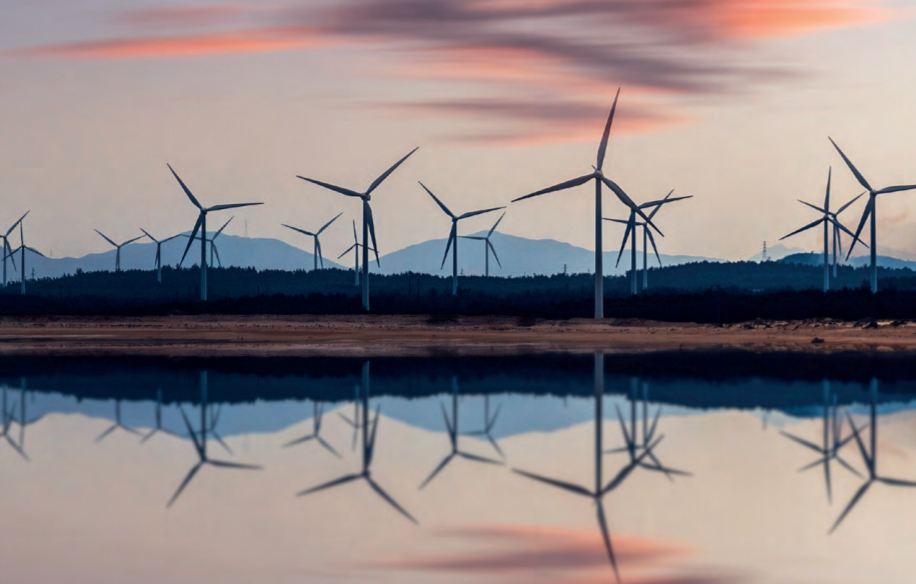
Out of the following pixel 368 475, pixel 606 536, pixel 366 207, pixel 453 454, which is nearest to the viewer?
pixel 606 536

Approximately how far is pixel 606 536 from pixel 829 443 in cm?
851

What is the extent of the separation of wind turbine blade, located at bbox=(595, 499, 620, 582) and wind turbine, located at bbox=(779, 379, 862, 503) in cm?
298

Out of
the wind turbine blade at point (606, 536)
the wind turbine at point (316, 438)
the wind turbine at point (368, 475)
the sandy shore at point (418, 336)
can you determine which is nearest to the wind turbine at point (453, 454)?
the wind turbine at point (368, 475)

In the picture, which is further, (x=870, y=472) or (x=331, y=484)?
(x=870, y=472)

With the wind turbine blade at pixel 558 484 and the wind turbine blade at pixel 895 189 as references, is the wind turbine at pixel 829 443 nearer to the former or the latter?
the wind turbine blade at pixel 558 484

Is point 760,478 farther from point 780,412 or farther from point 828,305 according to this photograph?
point 828,305

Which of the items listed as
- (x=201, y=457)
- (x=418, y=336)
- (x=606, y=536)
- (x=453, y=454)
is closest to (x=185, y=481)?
(x=201, y=457)

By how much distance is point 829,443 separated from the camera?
860 inches

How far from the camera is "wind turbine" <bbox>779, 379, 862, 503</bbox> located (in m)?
19.1

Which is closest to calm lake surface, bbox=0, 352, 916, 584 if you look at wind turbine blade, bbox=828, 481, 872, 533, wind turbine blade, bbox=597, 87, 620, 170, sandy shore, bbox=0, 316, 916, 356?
wind turbine blade, bbox=828, 481, 872, 533

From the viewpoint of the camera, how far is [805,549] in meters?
14.0

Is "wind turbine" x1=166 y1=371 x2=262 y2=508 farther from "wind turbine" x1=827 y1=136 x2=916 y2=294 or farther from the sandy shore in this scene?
"wind turbine" x1=827 y1=136 x2=916 y2=294

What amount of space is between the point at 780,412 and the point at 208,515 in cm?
1448

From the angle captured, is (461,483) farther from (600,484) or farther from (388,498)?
(600,484)
